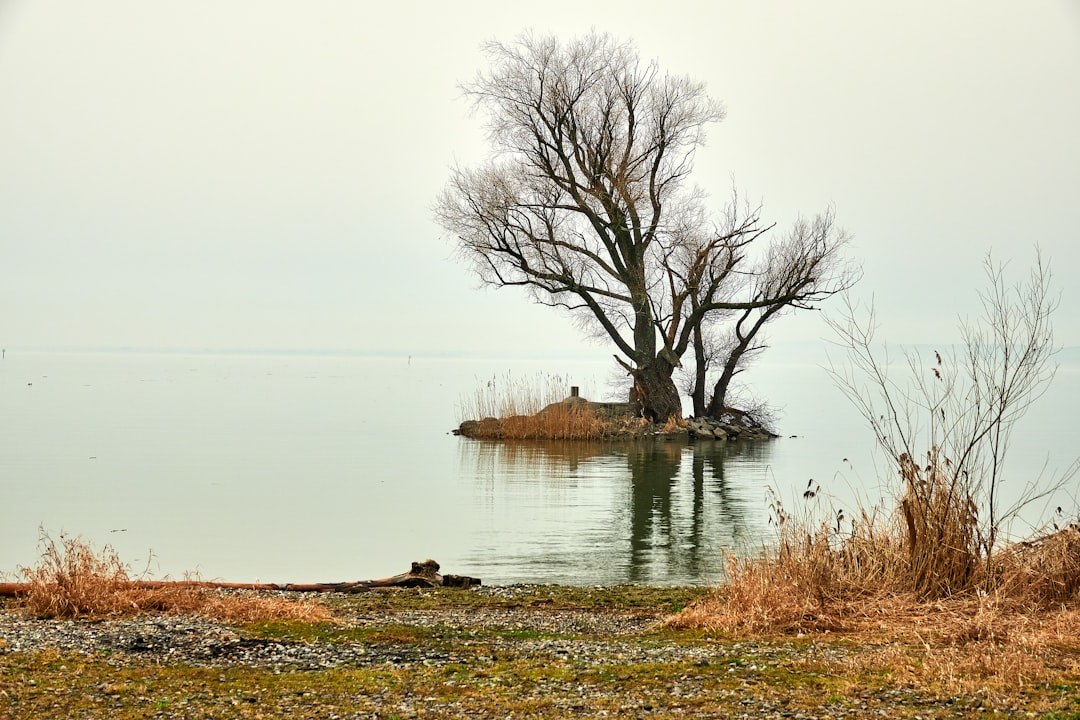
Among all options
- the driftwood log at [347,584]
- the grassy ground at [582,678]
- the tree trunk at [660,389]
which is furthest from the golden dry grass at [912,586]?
the tree trunk at [660,389]

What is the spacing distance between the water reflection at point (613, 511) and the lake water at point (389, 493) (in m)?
0.06

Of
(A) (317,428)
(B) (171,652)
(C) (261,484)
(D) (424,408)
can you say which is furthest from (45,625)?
(D) (424,408)

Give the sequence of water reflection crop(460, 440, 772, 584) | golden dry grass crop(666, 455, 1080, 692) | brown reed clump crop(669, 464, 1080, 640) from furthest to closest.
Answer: water reflection crop(460, 440, 772, 584) < brown reed clump crop(669, 464, 1080, 640) < golden dry grass crop(666, 455, 1080, 692)

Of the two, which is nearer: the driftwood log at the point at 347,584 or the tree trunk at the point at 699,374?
the driftwood log at the point at 347,584

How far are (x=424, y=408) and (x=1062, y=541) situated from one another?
39849mm

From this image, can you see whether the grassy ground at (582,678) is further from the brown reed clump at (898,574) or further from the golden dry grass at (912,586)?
the brown reed clump at (898,574)

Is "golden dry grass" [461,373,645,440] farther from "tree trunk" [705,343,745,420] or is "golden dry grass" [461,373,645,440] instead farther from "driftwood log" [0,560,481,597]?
"driftwood log" [0,560,481,597]

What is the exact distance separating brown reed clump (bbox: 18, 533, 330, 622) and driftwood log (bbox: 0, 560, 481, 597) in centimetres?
42

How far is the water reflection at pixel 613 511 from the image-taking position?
13.7 meters

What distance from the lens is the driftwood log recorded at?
10.1m

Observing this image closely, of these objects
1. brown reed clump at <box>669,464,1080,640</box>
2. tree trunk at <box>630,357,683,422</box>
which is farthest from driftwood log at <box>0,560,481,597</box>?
tree trunk at <box>630,357,683,422</box>

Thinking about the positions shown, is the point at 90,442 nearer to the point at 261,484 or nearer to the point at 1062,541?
the point at 261,484

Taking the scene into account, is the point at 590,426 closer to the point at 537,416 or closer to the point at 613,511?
the point at 537,416

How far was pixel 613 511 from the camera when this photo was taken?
18.6 meters
